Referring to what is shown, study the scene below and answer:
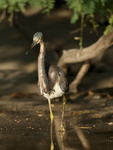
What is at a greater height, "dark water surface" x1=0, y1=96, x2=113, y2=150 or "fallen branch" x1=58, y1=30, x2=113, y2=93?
"fallen branch" x1=58, y1=30, x2=113, y2=93

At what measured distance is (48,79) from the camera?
653 cm

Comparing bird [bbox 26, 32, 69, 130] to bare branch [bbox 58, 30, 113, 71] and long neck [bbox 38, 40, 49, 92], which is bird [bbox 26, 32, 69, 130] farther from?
bare branch [bbox 58, 30, 113, 71]

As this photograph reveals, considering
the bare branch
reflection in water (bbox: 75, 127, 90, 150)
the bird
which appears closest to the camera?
reflection in water (bbox: 75, 127, 90, 150)

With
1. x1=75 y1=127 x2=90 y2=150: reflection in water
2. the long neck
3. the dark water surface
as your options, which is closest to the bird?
the long neck

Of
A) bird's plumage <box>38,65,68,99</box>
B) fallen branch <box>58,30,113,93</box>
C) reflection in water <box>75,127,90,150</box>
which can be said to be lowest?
reflection in water <box>75,127,90,150</box>

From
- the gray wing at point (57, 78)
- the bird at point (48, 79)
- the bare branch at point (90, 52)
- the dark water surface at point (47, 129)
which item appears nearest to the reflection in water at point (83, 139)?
the dark water surface at point (47, 129)

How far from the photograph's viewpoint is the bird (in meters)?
6.32

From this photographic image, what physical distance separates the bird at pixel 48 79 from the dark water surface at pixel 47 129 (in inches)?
21.1

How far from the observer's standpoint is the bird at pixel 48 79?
632 centimetres

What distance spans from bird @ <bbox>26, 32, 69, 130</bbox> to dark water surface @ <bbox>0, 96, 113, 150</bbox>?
54cm

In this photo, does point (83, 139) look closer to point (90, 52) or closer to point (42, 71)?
point (42, 71)

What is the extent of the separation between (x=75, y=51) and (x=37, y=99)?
1.58 m

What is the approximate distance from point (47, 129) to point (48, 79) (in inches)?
36.4

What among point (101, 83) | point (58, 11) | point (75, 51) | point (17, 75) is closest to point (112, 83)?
point (101, 83)
